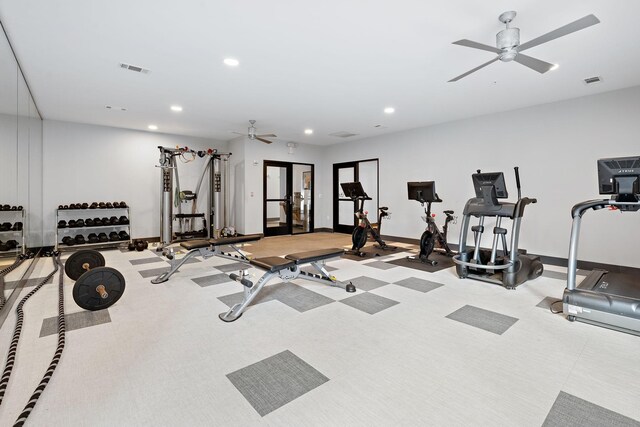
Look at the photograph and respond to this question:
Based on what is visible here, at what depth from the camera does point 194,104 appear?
5.21 metres

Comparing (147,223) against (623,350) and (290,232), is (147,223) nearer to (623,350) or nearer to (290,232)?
(290,232)

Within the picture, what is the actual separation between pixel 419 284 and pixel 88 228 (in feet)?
22.8

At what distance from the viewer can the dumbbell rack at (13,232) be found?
3546 millimetres

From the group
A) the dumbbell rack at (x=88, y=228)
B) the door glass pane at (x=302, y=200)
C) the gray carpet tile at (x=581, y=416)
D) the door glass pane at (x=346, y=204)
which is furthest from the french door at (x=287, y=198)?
the gray carpet tile at (x=581, y=416)

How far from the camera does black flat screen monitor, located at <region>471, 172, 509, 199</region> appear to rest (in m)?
4.06

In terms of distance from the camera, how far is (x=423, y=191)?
522 cm

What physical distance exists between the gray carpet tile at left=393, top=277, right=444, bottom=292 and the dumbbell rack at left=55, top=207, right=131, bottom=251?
5899 mm

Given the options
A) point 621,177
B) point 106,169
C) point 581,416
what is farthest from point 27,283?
point 621,177

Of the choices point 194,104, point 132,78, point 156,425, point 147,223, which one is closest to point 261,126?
point 194,104

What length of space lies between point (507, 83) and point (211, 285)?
4.88 metres

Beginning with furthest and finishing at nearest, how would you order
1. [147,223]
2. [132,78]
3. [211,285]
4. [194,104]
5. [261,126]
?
[147,223] < [261,126] < [194,104] < [132,78] < [211,285]

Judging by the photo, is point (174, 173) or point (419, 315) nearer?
point (419, 315)

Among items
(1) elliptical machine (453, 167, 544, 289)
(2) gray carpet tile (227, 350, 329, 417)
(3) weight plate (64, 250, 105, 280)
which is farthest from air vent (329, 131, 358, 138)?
(2) gray carpet tile (227, 350, 329, 417)

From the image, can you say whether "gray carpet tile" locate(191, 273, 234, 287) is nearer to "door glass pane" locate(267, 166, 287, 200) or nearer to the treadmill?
the treadmill
